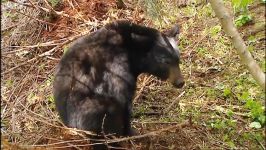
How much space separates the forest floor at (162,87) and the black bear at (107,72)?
0.22m

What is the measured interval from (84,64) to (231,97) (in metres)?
1.86

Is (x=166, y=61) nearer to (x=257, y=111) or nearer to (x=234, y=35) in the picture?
(x=257, y=111)

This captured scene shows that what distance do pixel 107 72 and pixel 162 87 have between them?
1.56 metres

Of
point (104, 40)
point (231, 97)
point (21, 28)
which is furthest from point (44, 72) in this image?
point (231, 97)

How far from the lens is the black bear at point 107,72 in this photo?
4.38m

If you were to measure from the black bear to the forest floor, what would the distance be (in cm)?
22

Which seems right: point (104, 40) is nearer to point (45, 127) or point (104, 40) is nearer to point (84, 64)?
point (84, 64)

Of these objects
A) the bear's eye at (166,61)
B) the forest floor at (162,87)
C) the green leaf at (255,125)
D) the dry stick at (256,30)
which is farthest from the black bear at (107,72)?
the dry stick at (256,30)

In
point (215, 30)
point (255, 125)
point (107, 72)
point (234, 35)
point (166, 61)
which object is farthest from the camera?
point (215, 30)

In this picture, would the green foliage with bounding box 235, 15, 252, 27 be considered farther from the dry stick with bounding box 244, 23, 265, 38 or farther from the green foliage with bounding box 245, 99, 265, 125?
the green foliage with bounding box 245, 99, 265, 125

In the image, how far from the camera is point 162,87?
19.2ft

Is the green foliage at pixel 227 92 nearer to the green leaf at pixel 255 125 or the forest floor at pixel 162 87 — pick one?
the forest floor at pixel 162 87

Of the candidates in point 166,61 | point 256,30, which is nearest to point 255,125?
point 166,61

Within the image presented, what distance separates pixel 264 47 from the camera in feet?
18.6
